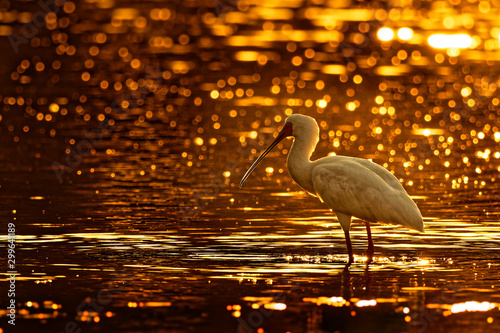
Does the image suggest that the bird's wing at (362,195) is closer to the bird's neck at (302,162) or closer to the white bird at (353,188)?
the white bird at (353,188)

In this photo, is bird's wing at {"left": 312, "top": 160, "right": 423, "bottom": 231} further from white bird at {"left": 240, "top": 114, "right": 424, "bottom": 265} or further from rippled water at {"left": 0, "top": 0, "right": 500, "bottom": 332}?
rippled water at {"left": 0, "top": 0, "right": 500, "bottom": 332}

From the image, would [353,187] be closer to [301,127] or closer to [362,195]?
[362,195]

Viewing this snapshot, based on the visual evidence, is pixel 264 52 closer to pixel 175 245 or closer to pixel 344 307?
pixel 175 245

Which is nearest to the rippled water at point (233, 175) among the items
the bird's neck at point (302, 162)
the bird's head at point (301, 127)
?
the bird's neck at point (302, 162)

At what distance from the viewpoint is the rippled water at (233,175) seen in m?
13.6

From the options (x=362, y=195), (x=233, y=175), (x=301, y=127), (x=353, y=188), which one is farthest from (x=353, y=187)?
(x=233, y=175)

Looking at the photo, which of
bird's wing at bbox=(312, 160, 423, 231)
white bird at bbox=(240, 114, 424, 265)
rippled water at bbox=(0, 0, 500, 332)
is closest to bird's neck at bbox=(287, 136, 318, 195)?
white bird at bbox=(240, 114, 424, 265)

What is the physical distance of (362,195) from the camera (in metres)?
16.3

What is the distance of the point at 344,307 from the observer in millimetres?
13406

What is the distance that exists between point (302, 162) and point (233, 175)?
565 cm

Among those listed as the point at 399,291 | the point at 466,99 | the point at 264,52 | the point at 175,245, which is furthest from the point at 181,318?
the point at 264,52

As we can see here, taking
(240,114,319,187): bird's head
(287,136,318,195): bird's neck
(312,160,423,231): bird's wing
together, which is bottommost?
(312,160,423,231): bird's wing

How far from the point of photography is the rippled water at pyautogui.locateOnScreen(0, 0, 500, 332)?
13609 millimetres

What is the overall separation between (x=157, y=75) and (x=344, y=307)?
23.0 meters
